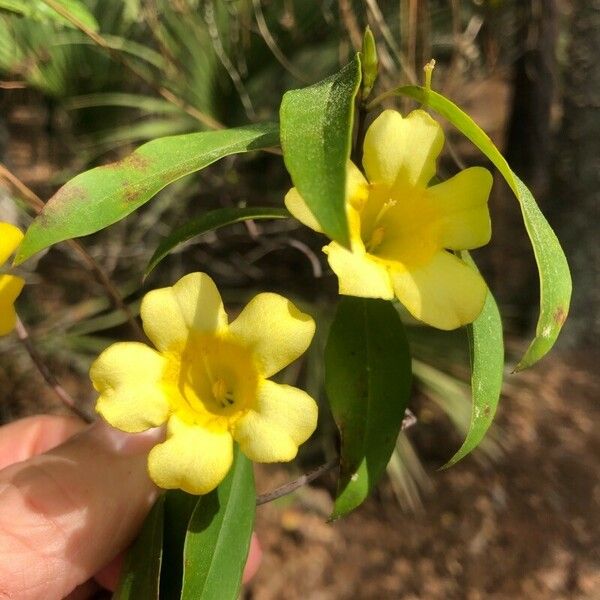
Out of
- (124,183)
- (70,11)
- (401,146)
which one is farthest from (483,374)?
(70,11)

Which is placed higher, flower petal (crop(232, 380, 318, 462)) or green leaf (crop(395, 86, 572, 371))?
green leaf (crop(395, 86, 572, 371))

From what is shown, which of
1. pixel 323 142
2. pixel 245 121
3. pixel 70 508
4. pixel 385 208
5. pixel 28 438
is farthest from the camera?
pixel 245 121

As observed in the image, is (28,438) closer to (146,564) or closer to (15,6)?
(146,564)

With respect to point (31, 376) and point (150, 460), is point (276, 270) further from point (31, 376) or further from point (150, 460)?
point (150, 460)

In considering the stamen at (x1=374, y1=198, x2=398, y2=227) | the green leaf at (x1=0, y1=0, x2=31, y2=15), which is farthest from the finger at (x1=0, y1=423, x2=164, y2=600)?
the green leaf at (x1=0, y1=0, x2=31, y2=15)

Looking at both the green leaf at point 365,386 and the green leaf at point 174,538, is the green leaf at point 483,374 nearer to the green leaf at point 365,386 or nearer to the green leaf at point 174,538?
the green leaf at point 365,386

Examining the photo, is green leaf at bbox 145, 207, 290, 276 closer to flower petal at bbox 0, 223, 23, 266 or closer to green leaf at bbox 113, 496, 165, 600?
flower petal at bbox 0, 223, 23, 266

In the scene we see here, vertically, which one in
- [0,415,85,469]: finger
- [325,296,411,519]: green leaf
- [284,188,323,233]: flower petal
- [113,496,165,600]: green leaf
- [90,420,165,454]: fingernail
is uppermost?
[284,188,323,233]: flower petal
